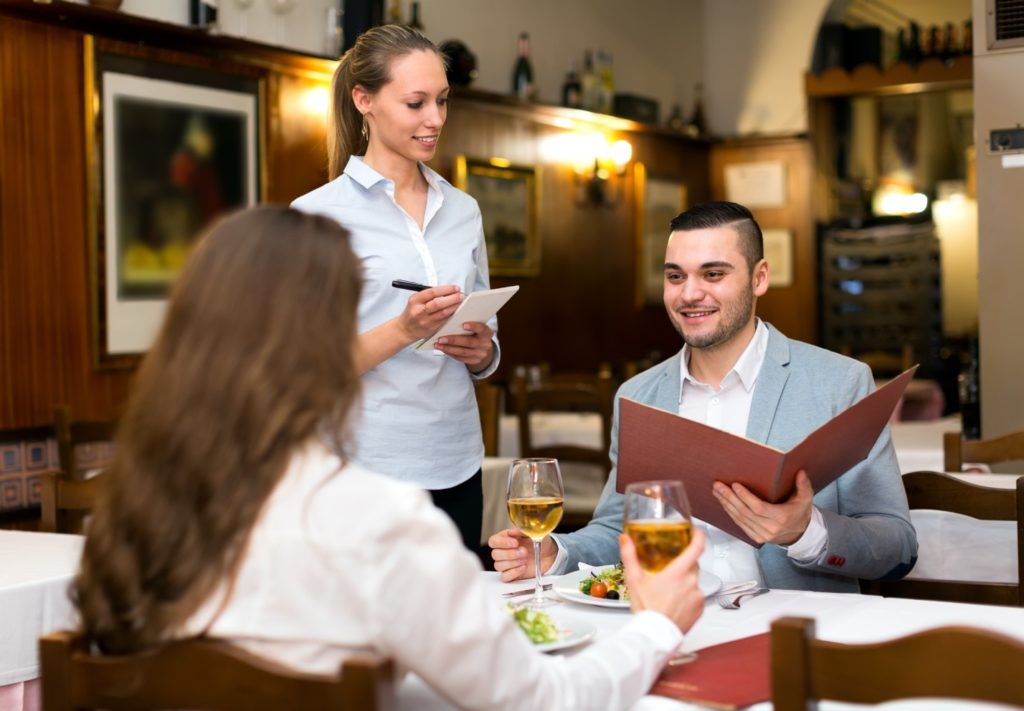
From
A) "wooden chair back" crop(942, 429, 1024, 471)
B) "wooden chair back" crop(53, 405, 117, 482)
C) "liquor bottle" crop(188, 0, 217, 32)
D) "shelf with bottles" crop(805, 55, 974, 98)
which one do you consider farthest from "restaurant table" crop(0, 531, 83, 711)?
"shelf with bottles" crop(805, 55, 974, 98)

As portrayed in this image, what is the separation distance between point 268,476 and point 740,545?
4.02ft

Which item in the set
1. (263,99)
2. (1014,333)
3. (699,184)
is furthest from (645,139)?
(1014,333)

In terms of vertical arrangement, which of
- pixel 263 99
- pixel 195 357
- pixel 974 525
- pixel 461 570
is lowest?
pixel 974 525

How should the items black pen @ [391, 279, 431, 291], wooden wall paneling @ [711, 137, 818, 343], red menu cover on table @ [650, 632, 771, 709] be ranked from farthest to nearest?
wooden wall paneling @ [711, 137, 818, 343]
black pen @ [391, 279, 431, 291]
red menu cover on table @ [650, 632, 771, 709]

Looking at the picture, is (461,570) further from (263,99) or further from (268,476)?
(263,99)

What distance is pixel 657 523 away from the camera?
1.47 metres

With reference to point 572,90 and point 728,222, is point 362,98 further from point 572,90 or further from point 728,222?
point 572,90

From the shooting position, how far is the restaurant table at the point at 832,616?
1.63 meters

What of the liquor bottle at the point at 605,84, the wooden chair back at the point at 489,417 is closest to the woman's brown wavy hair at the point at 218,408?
the wooden chair back at the point at 489,417

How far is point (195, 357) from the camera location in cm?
118

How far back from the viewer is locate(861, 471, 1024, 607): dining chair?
2307mm

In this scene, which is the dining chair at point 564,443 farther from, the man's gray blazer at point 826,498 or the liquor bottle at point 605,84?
the liquor bottle at point 605,84

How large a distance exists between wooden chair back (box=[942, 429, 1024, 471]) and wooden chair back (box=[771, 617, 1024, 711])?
214cm

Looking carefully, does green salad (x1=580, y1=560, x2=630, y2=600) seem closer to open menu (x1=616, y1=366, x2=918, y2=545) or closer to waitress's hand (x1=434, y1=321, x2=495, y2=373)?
open menu (x1=616, y1=366, x2=918, y2=545)
